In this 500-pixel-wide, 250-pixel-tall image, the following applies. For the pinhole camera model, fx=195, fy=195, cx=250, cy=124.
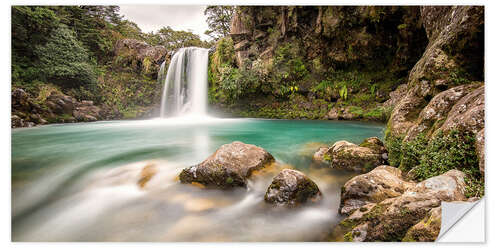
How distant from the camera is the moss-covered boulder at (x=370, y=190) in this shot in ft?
5.81

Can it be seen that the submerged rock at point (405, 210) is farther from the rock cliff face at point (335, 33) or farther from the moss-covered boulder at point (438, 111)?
the rock cliff face at point (335, 33)

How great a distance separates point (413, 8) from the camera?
664cm

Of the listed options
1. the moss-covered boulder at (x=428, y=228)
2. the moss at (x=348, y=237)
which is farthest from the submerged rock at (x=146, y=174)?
the moss-covered boulder at (x=428, y=228)

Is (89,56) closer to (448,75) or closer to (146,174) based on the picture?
(146,174)

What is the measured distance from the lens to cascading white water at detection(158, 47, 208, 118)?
37.8 feet

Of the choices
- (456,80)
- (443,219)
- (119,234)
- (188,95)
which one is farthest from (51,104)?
(456,80)

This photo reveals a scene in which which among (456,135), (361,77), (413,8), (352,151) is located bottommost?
(352,151)

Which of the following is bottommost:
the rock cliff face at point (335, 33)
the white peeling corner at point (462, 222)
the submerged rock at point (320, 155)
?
the white peeling corner at point (462, 222)

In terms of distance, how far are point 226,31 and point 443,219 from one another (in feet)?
48.3

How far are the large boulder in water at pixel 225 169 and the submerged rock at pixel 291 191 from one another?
0.47 m

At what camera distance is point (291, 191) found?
1.99m

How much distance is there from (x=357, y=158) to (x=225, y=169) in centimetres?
184

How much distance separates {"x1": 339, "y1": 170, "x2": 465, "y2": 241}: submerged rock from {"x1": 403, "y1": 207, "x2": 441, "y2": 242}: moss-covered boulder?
0.03m

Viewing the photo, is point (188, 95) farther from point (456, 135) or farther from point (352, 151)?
point (456, 135)
